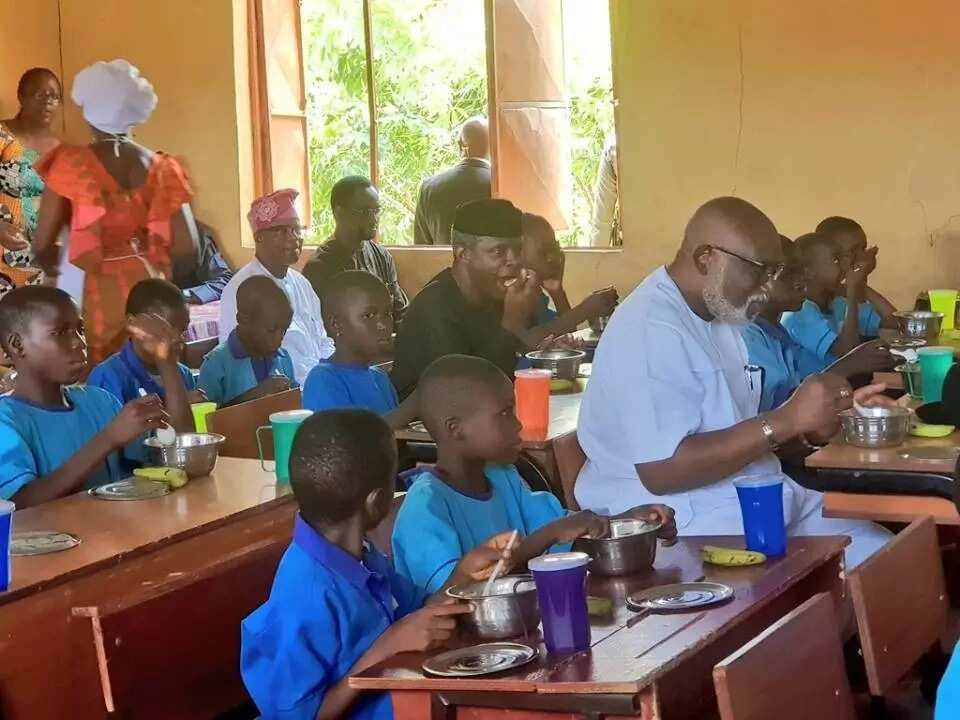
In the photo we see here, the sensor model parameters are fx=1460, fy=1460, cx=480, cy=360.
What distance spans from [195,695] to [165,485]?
0.87 metres

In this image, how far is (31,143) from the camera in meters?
8.09

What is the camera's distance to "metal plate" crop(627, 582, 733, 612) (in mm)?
2531

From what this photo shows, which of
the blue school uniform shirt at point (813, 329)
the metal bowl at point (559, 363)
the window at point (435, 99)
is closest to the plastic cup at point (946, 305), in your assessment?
the blue school uniform shirt at point (813, 329)

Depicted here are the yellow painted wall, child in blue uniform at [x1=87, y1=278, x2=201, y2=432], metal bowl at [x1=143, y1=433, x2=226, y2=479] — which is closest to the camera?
metal bowl at [x1=143, y1=433, x2=226, y2=479]

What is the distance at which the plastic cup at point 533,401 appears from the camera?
4.42 metres

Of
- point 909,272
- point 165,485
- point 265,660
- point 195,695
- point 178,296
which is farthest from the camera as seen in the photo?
point 909,272

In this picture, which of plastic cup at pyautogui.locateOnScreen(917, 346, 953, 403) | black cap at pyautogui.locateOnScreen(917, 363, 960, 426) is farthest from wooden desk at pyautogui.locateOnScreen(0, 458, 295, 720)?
plastic cup at pyautogui.locateOnScreen(917, 346, 953, 403)

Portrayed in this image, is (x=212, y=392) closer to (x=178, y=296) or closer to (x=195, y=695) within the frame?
(x=178, y=296)

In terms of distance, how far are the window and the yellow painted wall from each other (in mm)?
234

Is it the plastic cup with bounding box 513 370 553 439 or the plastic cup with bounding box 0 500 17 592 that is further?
the plastic cup with bounding box 513 370 553 439

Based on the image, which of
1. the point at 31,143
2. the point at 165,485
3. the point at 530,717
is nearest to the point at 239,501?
the point at 165,485

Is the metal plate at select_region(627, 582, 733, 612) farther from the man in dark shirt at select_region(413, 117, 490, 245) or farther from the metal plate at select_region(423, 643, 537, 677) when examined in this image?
the man in dark shirt at select_region(413, 117, 490, 245)

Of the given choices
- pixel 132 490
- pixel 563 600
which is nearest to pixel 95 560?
pixel 132 490

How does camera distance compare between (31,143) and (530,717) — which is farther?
(31,143)
